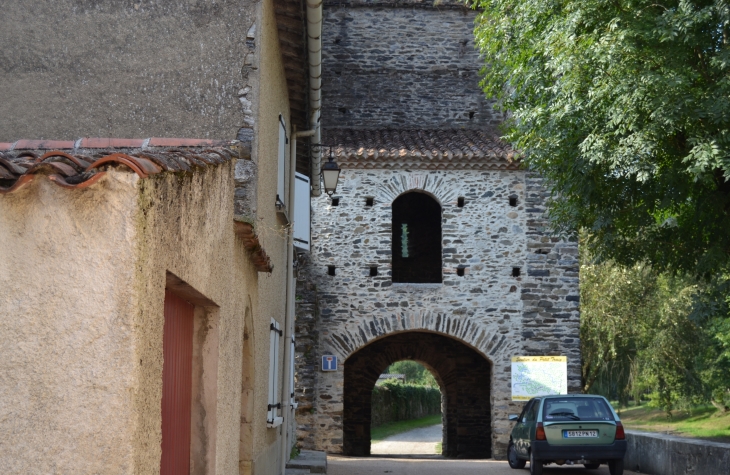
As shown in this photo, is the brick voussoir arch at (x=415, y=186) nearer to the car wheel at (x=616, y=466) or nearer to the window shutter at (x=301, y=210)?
the window shutter at (x=301, y=210)

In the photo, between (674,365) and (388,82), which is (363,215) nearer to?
(388,82)

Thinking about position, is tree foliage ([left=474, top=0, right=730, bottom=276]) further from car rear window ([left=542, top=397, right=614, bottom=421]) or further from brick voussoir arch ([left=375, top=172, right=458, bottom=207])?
brick voussoir arch ([left=375, top=172, right=458, bottom=207])

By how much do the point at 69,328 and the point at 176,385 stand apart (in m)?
1.91

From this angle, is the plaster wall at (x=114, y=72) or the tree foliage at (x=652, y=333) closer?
the plaster wall at (x=114, y=72)

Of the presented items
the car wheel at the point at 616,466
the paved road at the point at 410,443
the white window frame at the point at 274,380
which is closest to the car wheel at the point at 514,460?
the car wheel at the point at 616,466

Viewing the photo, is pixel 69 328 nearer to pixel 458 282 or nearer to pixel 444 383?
pixel 458 282

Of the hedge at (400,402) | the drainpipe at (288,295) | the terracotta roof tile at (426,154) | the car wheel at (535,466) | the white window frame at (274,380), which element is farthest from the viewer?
the hedge at (400,402)

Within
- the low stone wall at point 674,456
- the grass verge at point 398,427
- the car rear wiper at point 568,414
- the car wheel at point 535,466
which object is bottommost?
the grass verge at point 398,427

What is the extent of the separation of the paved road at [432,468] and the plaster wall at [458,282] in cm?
→ 136

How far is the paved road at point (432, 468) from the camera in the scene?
15062 millimetres

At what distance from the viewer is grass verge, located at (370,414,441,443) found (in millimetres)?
33031

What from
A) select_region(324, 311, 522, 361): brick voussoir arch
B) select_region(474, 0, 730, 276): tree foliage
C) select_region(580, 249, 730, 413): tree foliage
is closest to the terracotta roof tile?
select_region(324, 311, 522, 361): brick voussoir arch

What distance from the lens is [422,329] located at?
19141 mm

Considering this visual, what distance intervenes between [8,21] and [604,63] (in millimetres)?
6432
